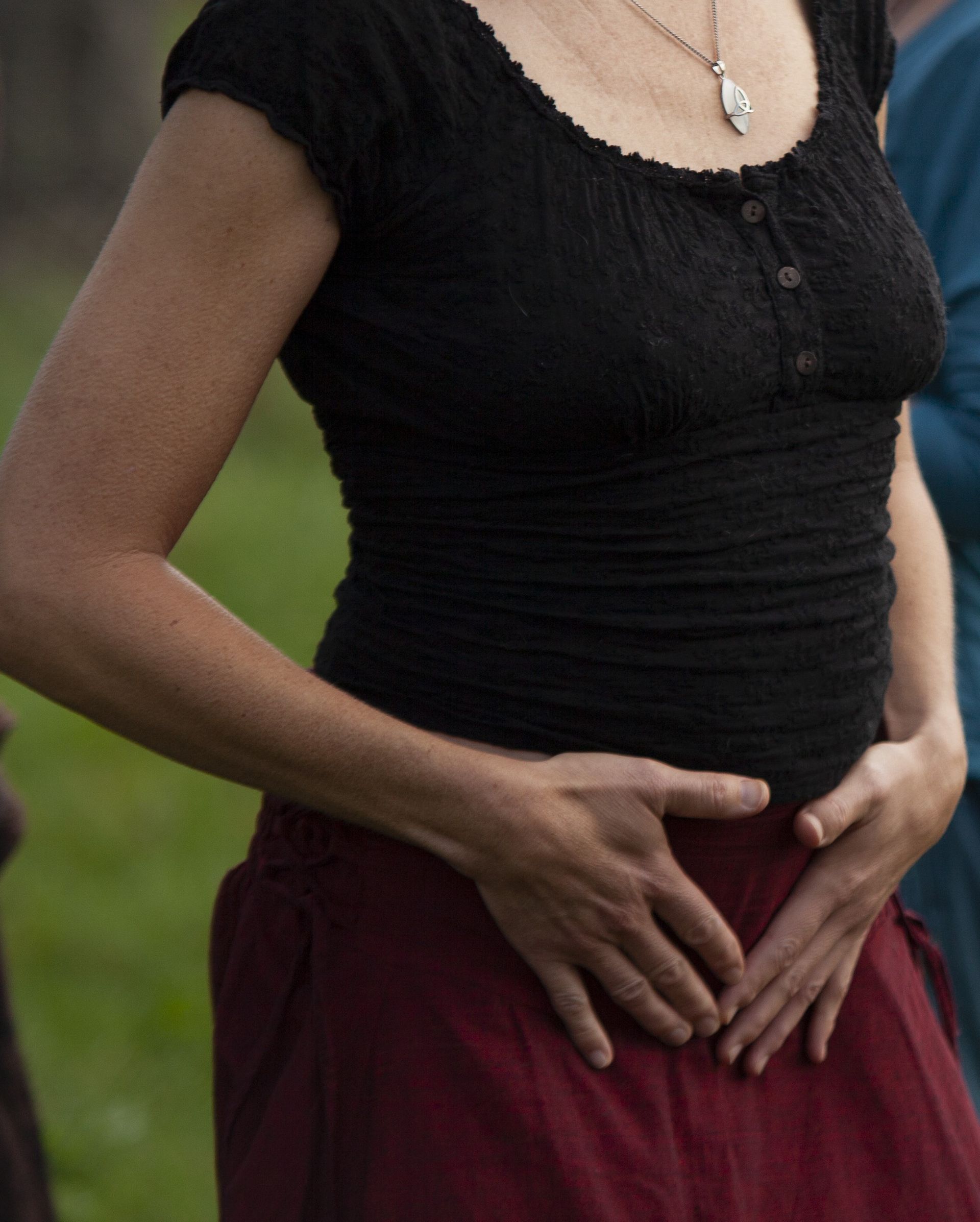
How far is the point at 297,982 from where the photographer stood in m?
1.48

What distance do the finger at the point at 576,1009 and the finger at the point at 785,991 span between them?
0.13 meters

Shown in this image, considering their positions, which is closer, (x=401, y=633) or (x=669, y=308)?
(x=669, y=308)

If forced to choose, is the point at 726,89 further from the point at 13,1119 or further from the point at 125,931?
the point at 125,931

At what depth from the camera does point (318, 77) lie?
1.25m

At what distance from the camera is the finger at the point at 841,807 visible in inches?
57.4

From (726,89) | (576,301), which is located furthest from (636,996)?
(726,89)

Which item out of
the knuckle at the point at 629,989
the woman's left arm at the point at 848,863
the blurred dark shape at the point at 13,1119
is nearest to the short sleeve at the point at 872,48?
the woman's left arm at the point at 848,863

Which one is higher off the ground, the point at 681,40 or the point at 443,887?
the point at 681,40

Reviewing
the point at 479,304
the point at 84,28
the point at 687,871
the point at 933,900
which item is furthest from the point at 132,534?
the point at 84,28

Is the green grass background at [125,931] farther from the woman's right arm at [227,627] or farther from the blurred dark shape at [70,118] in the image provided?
the blurred dark shape at [70,118]

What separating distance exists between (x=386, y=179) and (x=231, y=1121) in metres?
0.90

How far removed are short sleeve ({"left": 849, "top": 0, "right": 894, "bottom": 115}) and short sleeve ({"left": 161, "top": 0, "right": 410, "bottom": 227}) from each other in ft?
2.03

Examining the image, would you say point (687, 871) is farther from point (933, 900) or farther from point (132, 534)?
point (933, 900)

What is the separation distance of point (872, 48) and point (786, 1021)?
1.02 m
